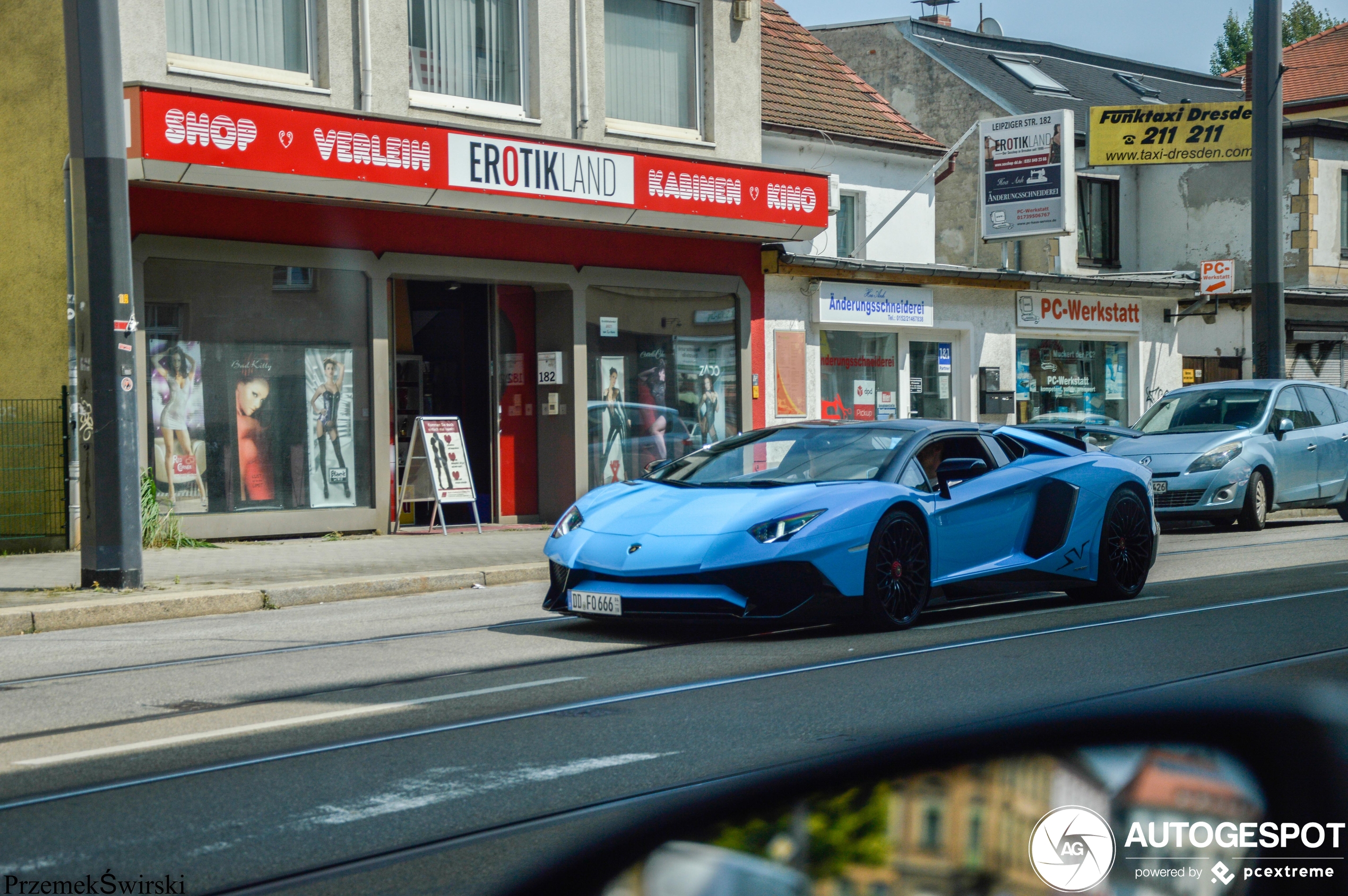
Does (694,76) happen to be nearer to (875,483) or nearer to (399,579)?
(399,579)

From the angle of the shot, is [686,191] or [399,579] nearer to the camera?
[399,579]

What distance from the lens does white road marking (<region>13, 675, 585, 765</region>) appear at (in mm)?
5402

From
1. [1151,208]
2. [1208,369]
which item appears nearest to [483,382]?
[1208,369]

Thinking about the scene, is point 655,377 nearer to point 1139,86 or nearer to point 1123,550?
point 1123,550

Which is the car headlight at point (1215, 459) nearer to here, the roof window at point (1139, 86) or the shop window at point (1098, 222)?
the shop window at point (1098, 222)

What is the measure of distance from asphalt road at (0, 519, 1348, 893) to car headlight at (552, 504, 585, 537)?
0.63m

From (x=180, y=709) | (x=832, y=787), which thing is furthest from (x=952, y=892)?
(x=180, y=709)

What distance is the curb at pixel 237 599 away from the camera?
31.4ft

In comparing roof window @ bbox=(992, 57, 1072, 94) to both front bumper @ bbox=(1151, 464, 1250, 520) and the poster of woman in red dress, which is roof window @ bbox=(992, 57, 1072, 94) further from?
the poster of woman in red dress

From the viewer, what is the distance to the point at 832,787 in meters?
1.30

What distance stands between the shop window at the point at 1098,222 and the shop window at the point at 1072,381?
4.64 meters

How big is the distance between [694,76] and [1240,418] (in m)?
8.00

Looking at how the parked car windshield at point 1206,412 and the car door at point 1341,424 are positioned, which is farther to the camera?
the car door at point 1341,424

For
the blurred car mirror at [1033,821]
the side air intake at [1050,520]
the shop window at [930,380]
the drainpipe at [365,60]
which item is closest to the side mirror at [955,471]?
the side air intake at [1050,520]
